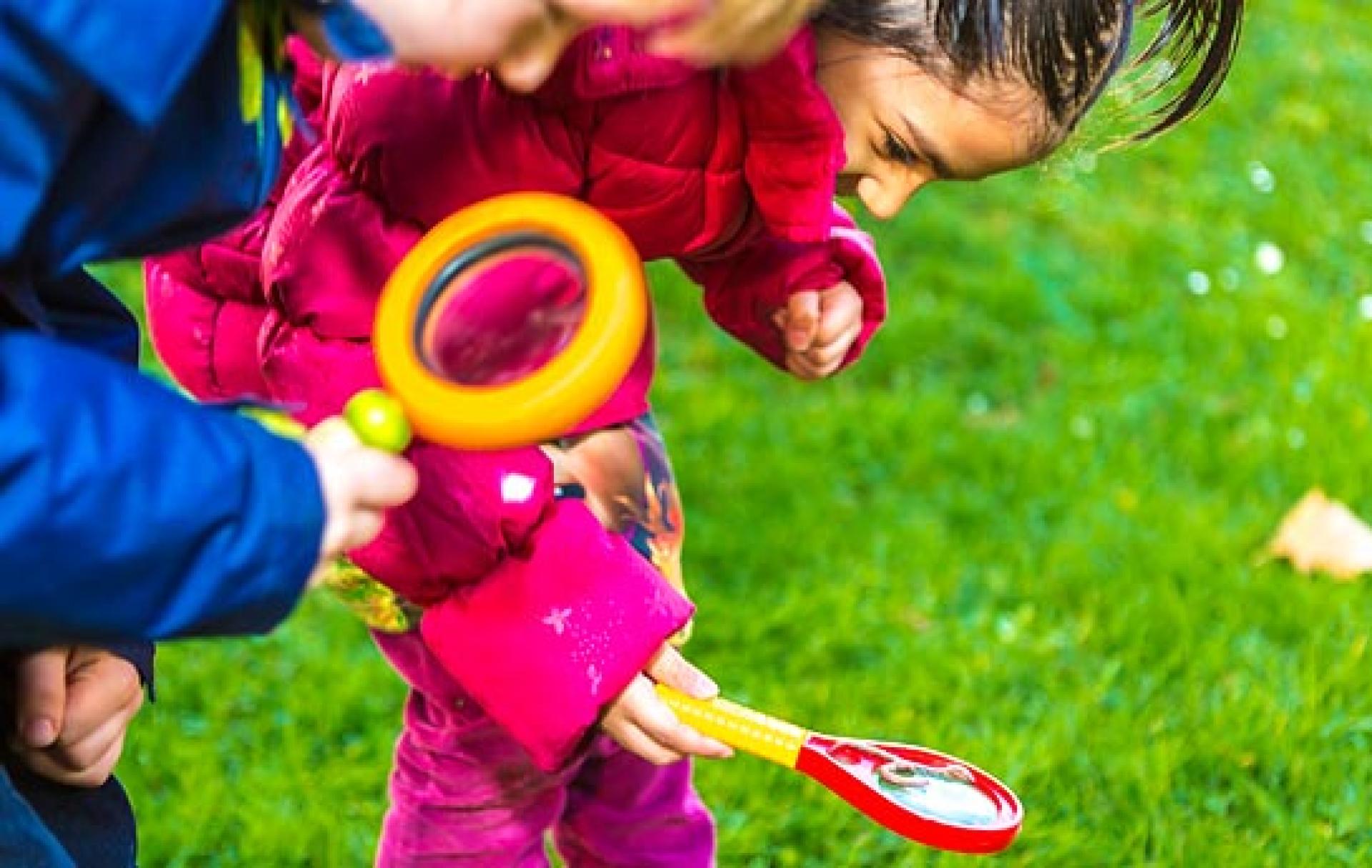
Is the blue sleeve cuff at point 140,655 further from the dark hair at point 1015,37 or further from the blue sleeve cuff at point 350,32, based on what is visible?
the dark hair at point 1015,37

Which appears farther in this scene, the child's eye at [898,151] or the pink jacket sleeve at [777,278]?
the pink jacket sleeve at [777,278]

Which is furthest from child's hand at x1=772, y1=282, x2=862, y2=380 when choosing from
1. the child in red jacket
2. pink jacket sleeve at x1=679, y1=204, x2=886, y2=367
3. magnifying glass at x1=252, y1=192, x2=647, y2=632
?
magnifying glass at x1=252, y1=192, x2=647, y2=632

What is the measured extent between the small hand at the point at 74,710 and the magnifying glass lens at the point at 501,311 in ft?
1.38

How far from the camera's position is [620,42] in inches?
63.0

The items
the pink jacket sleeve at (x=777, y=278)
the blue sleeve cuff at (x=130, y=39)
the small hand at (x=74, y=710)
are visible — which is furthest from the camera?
the pink jacket sleeve at (x=777, y=278)

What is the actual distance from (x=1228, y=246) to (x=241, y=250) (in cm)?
262

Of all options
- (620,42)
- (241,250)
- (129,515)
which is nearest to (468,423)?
(129,515)

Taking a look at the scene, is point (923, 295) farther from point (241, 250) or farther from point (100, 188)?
point (100, 188)

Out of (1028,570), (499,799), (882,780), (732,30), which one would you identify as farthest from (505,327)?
(1028,570)

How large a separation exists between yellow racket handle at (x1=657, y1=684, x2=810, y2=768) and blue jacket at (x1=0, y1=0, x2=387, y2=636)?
1.66 ft

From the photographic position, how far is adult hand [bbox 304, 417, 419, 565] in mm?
1298

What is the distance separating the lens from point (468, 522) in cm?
169

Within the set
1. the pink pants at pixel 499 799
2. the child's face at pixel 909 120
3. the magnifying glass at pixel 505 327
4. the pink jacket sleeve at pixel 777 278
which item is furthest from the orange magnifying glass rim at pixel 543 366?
the pink pants at pixel 499 799

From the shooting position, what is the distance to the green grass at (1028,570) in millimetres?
2479
